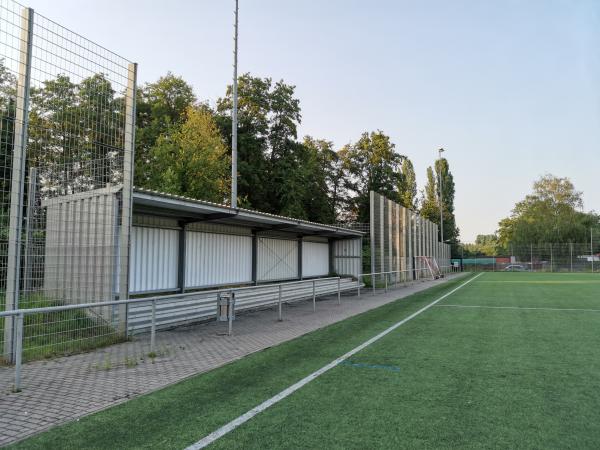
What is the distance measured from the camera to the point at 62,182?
8805mm

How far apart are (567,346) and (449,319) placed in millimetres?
3616

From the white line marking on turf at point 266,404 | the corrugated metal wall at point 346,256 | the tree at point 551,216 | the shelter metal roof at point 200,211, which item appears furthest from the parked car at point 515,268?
the white line marking on turf at point 266,404

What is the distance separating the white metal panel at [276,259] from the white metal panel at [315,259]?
47.0 inches

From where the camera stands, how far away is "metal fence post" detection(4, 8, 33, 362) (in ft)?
21.9

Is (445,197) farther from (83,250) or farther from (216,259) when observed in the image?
(83,250)

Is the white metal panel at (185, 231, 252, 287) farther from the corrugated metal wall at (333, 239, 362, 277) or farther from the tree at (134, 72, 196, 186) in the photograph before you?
the tree at (134, 72, 196, 186)

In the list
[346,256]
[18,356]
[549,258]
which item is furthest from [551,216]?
[18,356]

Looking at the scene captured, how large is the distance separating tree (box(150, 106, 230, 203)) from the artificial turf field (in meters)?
18.2

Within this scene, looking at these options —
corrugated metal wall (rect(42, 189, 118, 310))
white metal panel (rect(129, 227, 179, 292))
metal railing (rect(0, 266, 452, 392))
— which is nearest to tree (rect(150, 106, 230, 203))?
metal railing (rect(0, 266, 452, 392))

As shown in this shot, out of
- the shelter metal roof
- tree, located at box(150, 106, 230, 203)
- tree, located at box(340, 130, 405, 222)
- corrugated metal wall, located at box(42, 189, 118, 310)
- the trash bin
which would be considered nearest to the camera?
corrugated metal wall, located at box(42, 189, 118, 310)

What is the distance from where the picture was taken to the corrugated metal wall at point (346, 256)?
23.0 m

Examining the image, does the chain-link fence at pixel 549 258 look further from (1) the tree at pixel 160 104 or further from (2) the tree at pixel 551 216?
(1) the tree at pixel 160 104

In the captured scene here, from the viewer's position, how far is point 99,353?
7270 mm

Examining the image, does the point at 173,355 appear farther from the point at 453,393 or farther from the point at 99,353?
the point at 453,393
